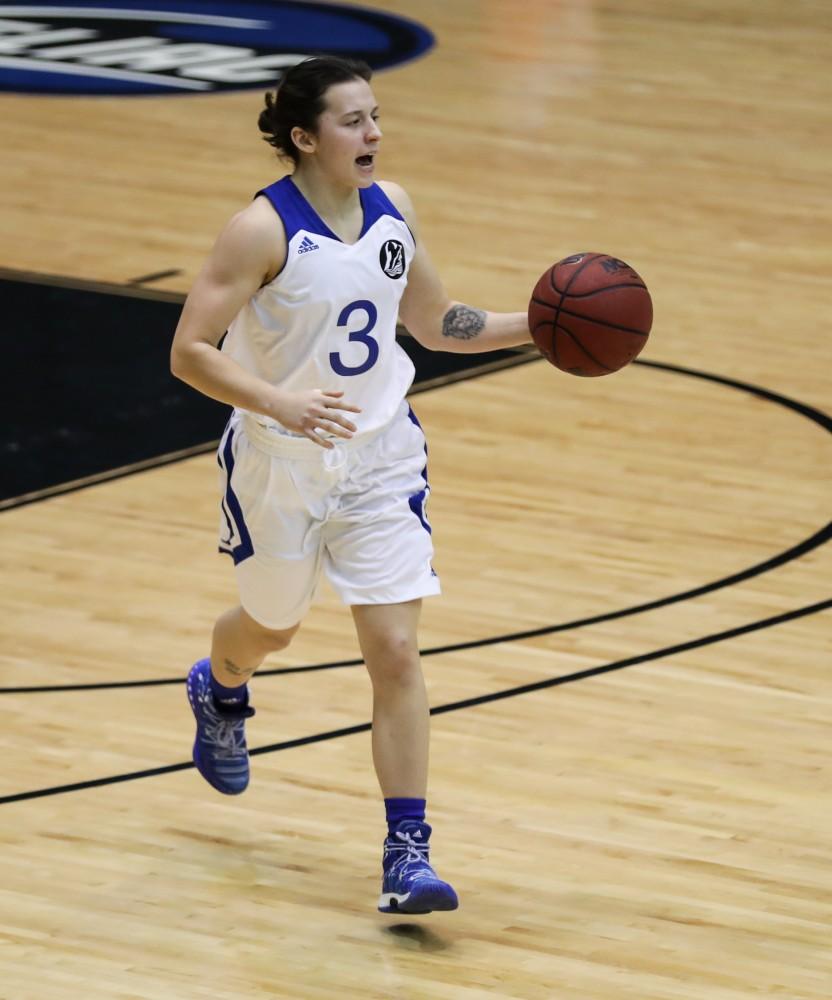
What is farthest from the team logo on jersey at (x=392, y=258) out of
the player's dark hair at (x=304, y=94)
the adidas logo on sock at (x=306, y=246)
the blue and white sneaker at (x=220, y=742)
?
the blue and white sneaker at (x=220, y=742)

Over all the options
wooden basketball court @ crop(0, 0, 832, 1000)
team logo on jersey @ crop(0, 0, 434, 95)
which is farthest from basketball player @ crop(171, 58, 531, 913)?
team logo on jersey @ crop(0, 0, 434, 95)

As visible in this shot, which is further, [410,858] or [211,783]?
[211,783]

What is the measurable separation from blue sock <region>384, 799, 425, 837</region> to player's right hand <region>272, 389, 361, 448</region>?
742mm

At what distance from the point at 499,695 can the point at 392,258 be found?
149cm

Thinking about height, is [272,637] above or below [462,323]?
below

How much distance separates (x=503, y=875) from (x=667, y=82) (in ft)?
28.9

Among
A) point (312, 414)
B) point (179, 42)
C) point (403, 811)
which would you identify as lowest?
point (403, 811)

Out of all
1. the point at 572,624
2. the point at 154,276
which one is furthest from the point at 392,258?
the point at 154,276

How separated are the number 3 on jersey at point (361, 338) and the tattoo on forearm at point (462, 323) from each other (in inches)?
12.5

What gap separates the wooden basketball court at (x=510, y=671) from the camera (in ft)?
13.3

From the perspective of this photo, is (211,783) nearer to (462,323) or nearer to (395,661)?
(395,661)

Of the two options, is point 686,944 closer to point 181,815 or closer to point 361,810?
point 361,810

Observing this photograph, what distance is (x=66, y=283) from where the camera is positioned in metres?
8.56

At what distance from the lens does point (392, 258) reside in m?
4.14
